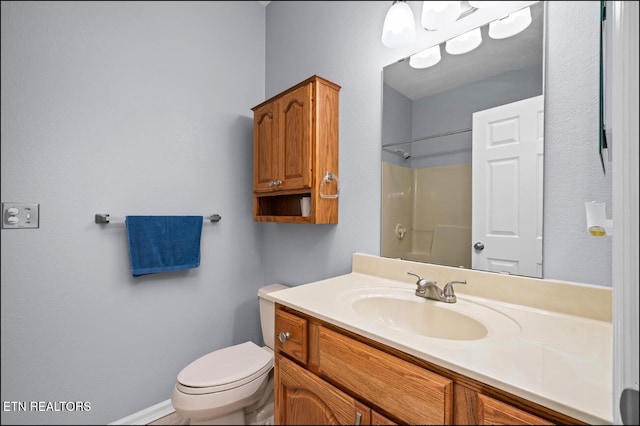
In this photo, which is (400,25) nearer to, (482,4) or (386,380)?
(482,4)

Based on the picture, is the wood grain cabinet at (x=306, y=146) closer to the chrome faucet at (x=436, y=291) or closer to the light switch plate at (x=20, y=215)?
the chrome faucet at (x=436, y=291)

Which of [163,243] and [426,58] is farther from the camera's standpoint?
[163,243]

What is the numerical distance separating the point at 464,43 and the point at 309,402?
4.44 feet

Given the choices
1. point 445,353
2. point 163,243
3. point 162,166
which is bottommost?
point 445,353

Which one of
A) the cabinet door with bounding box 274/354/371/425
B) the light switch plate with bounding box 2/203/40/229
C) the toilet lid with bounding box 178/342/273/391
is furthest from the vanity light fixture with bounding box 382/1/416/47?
the light switch plate with bounding box 2/203/40/229

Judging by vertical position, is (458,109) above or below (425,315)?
above

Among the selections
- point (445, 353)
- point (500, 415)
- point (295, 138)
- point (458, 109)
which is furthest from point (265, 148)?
point (500, 415)

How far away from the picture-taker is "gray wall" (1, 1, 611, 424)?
918 millimetres

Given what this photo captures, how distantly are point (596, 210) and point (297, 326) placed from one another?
829mm

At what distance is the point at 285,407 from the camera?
1.00 m

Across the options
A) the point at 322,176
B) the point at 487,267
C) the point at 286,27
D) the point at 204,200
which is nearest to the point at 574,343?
the point at 487,267

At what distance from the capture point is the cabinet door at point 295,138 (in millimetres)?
1437

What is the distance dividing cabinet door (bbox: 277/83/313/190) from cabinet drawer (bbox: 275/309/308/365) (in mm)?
669

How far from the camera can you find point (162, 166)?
5.41 feet
